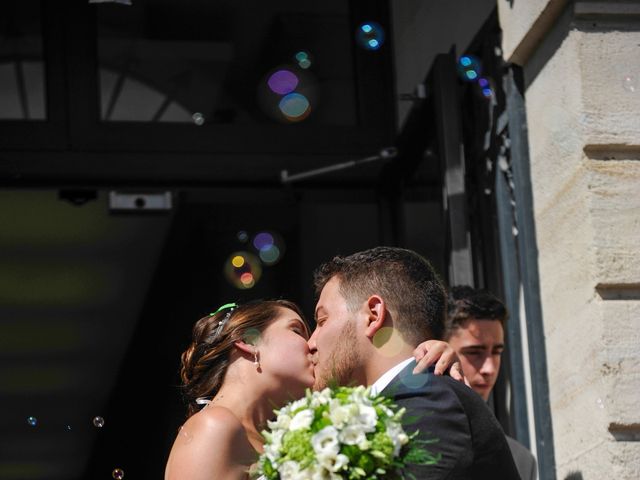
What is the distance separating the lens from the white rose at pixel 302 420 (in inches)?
128

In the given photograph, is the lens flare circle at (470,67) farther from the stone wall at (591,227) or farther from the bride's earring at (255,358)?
the bride's earring at (255,358)

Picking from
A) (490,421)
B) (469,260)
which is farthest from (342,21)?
(490,421)

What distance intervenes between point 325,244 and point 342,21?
6.18 ft

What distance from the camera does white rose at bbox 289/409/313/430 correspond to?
3.26m

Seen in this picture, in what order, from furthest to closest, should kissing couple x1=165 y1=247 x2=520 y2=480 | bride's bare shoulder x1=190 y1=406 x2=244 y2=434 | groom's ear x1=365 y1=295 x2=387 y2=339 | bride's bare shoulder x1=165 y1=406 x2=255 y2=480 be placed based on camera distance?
bride's bare shoulder x1=190 y1=406 x2=244 y2=434 < bride's bare shoulder x1=165 y1=406 x2=255 y2=480 < groom's ear x1=365 y1=295 x2=387 y2=339 < kissing couple x1=165 y1=247 x2=520 y2=480

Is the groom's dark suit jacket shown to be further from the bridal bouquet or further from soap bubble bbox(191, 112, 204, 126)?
soap bubble bbox(191, 112, 204, 126)

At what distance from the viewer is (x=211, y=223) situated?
33.3 feet

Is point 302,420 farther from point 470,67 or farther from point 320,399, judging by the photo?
point 470,67

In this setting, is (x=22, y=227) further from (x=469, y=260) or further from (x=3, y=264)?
(x=469, y=260)

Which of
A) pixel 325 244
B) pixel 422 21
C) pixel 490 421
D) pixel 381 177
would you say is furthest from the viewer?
pixel 325 244

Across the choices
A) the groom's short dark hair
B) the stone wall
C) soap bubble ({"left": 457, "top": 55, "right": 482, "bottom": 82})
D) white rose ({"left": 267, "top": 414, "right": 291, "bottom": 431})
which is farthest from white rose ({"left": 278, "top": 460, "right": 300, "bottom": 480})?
soap bubble ({"left": 457, "top": 55, "right": 482, "bottom": 82})

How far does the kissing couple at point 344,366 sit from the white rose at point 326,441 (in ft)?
0.84

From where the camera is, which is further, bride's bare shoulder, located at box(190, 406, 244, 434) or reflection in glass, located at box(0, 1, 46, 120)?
reflection in glass, located at box(0, 1, 46, 120)

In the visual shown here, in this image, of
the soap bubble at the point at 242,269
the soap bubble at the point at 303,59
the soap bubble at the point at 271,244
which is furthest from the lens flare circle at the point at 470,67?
the soap bubble at the point at 271,244
